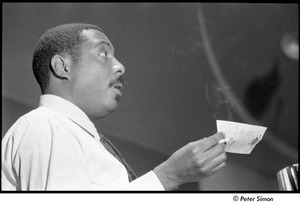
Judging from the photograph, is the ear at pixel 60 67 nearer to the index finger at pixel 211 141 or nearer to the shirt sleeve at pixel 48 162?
the shirt sleeve at pixel 48 162

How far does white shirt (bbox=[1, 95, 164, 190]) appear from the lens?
3.20ft

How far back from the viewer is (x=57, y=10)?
1.53 meters

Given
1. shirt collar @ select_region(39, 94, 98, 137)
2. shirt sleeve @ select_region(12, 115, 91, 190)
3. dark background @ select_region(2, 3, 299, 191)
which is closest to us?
shirt sleeve @ select_region(12, 115, 91, 190)

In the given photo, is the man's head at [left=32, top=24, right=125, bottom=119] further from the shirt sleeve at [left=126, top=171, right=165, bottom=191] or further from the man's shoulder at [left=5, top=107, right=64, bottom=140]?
the shirt sleeve at [left=126, top=171, right=165, bottom=191]

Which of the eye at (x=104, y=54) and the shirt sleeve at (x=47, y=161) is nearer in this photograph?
the shirt sleeve at (x=47, y=161)

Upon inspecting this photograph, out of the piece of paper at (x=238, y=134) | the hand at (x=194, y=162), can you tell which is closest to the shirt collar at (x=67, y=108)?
the hand at (x=194, y=162)

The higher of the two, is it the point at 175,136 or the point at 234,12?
the point at 234,12

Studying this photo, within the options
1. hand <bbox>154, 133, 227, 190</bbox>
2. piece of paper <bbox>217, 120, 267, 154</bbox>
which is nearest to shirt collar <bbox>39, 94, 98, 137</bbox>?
hand <bbox>154, 133, 227, 190</bbox>

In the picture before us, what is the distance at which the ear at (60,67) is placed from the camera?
46.6 inches

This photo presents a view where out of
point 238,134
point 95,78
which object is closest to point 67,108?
point 95,78
